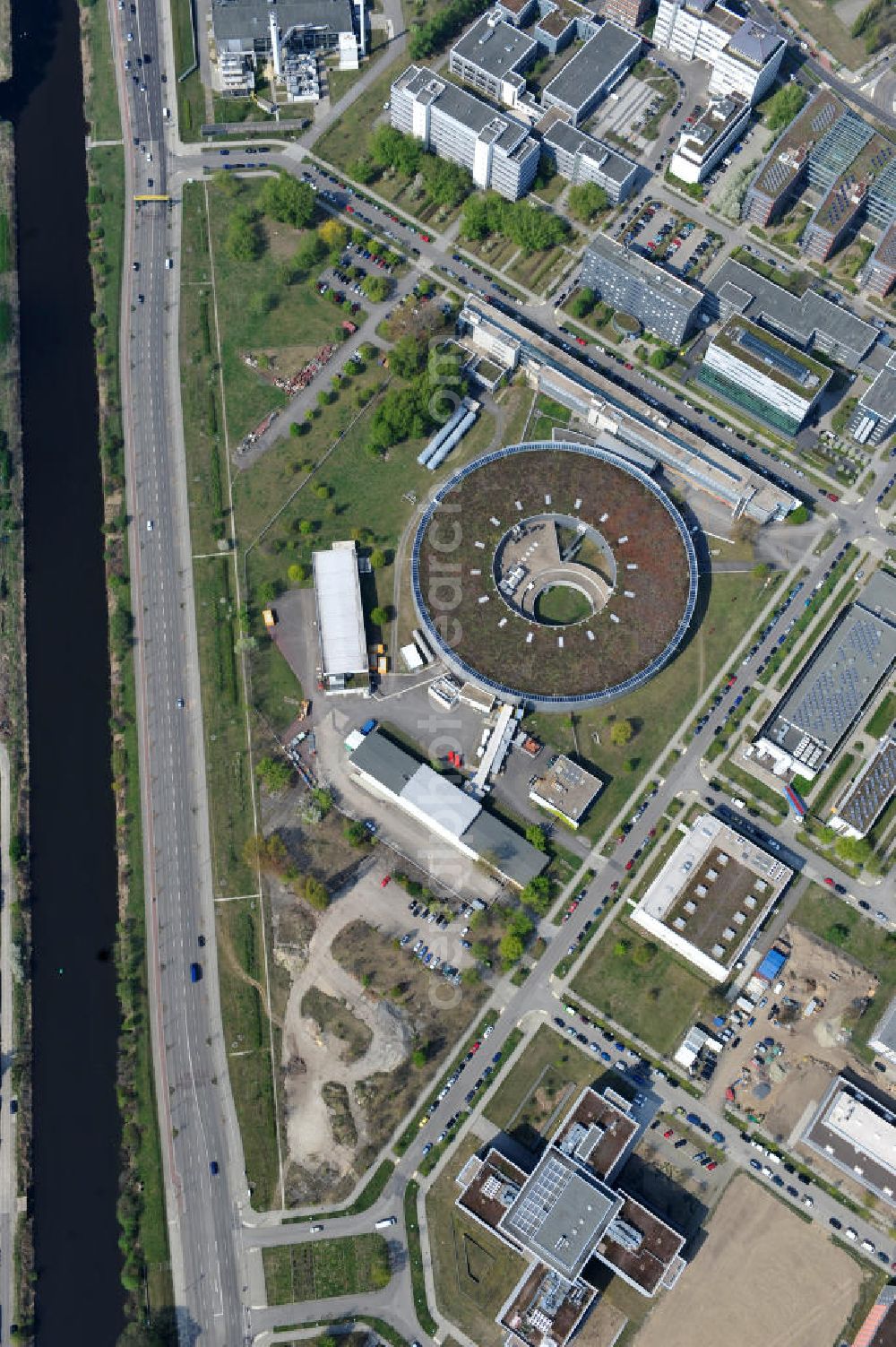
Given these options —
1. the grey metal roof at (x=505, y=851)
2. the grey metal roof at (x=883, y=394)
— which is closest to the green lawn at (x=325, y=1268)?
the grey metal roof at (x=505, y=851)

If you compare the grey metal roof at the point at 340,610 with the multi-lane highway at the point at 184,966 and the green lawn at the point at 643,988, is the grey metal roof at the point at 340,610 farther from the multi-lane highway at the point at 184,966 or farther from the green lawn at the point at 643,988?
the green lawn at the point at 643,988

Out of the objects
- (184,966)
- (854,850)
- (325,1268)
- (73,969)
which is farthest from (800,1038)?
(73,969)

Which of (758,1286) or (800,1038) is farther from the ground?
(800,1038)

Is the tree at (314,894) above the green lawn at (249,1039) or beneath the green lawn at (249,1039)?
above

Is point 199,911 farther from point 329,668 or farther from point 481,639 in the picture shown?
point 481,639

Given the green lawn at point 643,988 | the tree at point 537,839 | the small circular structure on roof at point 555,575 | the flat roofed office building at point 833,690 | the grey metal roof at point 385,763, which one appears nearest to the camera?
the green lawn at point 643,988

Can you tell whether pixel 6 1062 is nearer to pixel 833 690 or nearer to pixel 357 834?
pixel 357 834
